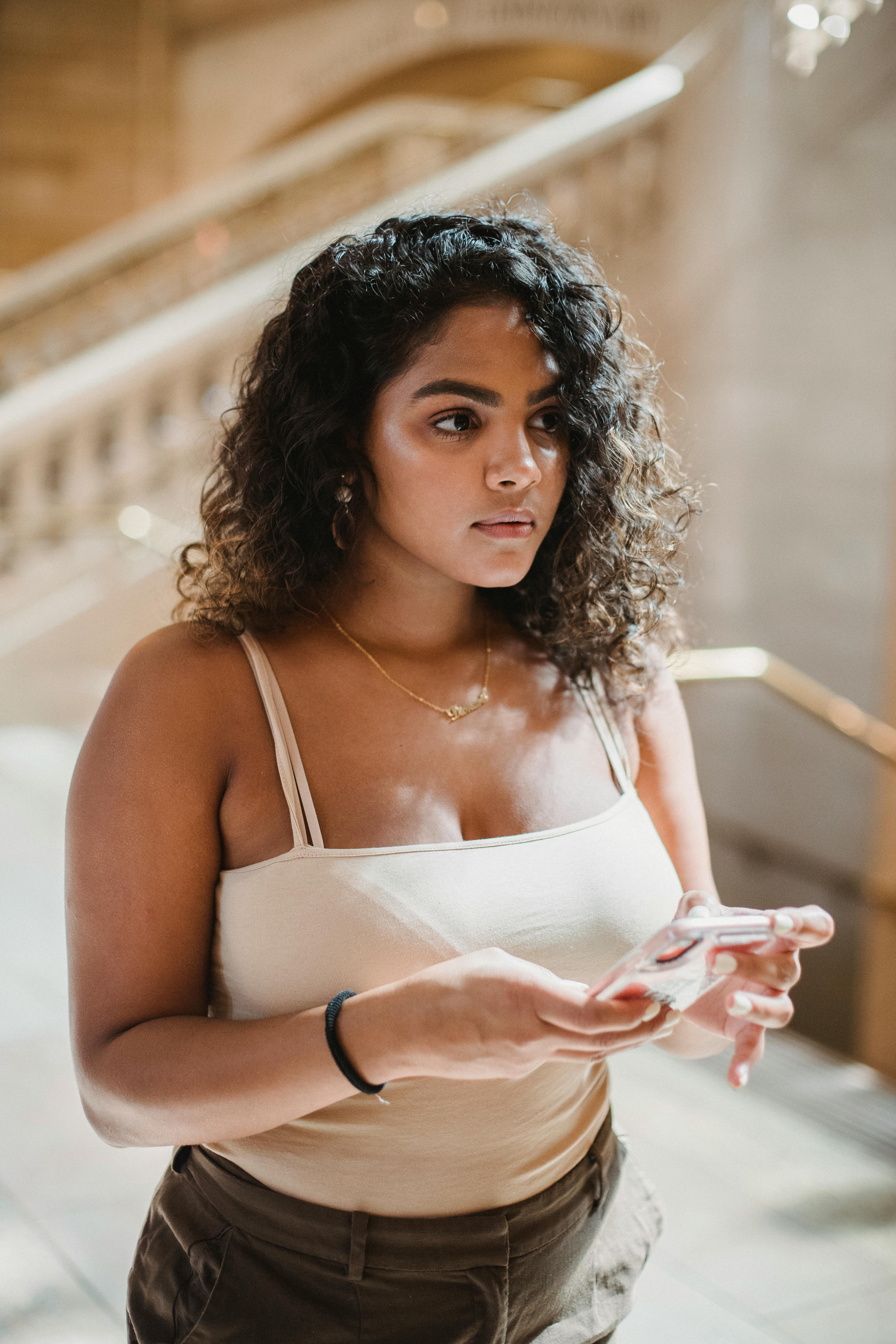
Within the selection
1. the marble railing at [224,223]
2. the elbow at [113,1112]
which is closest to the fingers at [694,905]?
the elbow at [113,1112]

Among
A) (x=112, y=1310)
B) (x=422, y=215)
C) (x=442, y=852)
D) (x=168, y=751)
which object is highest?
(x=422, y=215)

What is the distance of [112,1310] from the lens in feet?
8.36

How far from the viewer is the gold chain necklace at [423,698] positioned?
1.44 m

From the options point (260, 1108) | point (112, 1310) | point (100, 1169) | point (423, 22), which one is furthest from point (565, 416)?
point (423, 22)

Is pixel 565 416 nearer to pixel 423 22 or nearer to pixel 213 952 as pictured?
pixel 213 952

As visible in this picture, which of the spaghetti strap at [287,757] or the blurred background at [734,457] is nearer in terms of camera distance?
the spaghetti strap at [287,757]

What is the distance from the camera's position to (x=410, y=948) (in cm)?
122

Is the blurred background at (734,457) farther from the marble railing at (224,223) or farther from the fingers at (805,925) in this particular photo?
the fingers at (805,925)

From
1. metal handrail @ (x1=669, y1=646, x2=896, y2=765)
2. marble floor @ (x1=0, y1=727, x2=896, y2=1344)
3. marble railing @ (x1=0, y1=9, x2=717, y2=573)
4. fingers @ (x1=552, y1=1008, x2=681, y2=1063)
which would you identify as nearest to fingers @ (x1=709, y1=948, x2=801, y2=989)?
fingers @ (x1=552, y1=1008, x2=681, y2=1063)

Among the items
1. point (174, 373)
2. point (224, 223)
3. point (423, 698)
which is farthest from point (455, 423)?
point (224, 223)

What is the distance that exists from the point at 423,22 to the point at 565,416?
1140 centimetres

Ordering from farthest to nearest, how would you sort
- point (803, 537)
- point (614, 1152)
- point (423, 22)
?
1. point (423, 22)
2. point (803, 537)
3. point (614, 1152)

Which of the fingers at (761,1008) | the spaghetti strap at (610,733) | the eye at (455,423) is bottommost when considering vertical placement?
the fingers at (761,1008)

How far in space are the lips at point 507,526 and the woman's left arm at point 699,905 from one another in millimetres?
350
